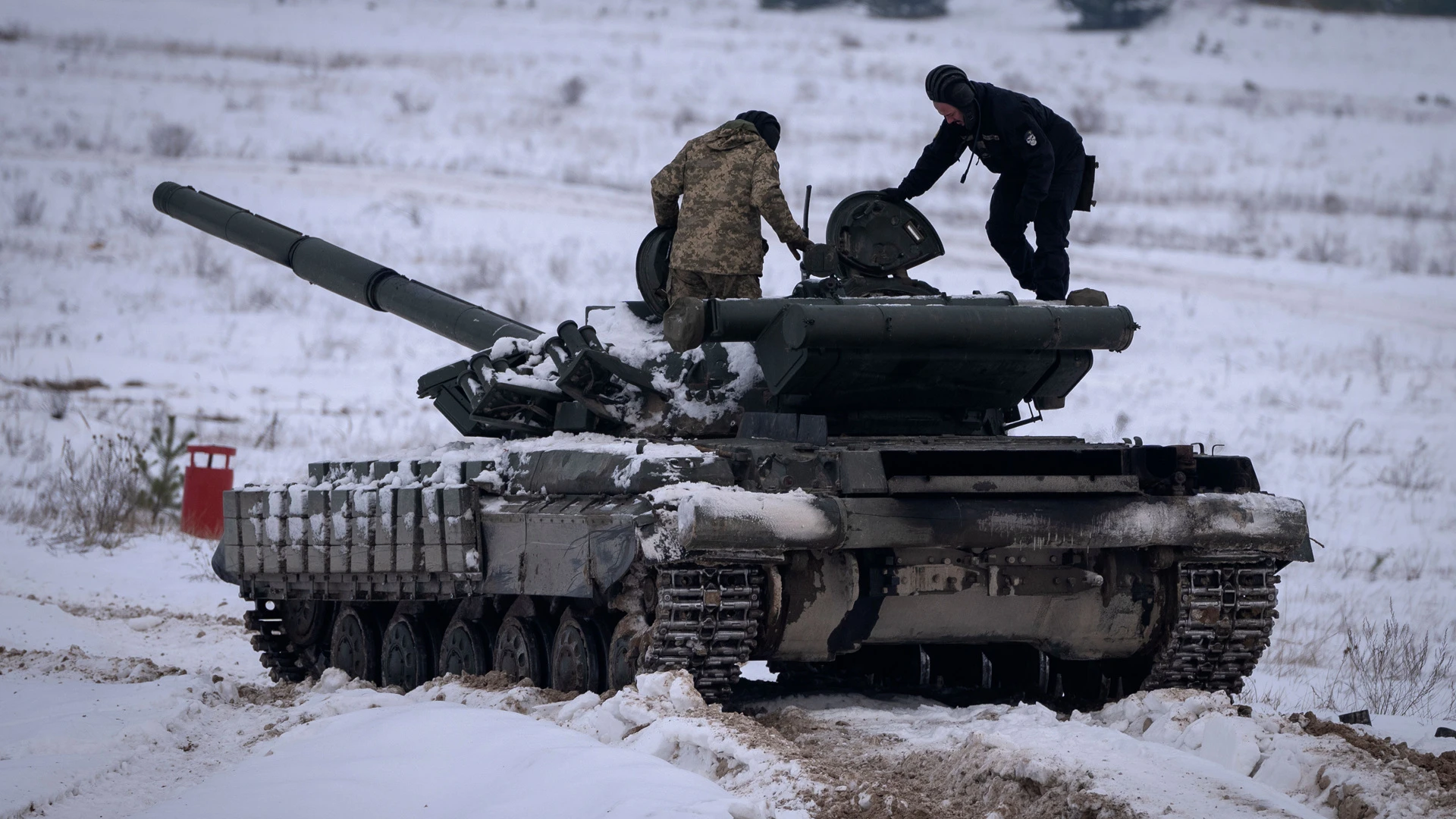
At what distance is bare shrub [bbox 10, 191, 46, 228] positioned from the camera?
91.4ft

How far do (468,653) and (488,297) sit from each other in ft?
51.6

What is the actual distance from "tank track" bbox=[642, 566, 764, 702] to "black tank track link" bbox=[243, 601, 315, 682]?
188 inches

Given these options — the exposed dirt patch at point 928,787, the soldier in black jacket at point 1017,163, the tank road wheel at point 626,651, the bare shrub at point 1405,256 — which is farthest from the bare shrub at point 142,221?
the exposed dirt patch at point 928,787

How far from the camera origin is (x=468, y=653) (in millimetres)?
9906

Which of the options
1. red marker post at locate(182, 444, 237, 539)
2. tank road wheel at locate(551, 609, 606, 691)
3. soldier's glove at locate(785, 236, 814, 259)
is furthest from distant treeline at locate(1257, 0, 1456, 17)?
tank road wheel at locate(551, 609, 606, 691)

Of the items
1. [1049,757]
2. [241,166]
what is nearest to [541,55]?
[241,166]

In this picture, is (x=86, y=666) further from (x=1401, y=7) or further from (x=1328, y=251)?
(x=1401, y=7)

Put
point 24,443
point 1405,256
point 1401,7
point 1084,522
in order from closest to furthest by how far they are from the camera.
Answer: point 1084,522 → point 24,443 → point 1405,256 → point 1401,7

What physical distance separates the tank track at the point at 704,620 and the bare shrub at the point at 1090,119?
32.3m

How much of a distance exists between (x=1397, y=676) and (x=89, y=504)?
38.8 feet

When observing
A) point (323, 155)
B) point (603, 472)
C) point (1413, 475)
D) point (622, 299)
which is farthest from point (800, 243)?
point (323, 155)

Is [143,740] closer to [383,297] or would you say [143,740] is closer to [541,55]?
[383,297]

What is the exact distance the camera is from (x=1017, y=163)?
9.72m

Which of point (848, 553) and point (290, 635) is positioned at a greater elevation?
point (848, 553)
